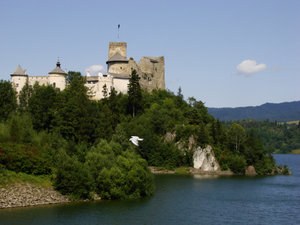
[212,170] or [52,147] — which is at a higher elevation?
[52,147]

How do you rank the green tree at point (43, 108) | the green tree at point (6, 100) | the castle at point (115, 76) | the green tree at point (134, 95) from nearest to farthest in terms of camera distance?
the green tree at point (43, 108), the green tree at point (6, 100), the castle at point (115, 76), the green tree at point (134, 95)

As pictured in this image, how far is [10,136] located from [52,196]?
31.2 feet

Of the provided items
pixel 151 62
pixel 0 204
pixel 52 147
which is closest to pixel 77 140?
pixel 52 147

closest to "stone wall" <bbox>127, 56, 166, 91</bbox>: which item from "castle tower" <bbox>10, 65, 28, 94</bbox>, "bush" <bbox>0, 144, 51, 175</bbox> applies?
"castle tower" <bbox>10, 65, 28, 94</bbox>

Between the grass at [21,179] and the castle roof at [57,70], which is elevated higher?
the castle roof at [57,70]

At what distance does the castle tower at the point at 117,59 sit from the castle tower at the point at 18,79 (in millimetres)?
15739

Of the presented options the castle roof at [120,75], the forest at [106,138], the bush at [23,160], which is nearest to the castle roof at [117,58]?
the castle roof at [120,75]

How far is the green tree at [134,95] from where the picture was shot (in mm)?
71188

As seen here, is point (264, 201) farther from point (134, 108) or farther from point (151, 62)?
point (151, 62)

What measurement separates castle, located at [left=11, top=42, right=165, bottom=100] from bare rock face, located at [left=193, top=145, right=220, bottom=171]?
17050 mm

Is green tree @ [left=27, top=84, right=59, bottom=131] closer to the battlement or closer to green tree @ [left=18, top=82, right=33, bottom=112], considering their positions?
green tree @ [left=18, top=82, right=33, bottom=112]

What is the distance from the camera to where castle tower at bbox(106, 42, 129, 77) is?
80.2 m

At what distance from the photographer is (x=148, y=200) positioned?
42750 millimetres

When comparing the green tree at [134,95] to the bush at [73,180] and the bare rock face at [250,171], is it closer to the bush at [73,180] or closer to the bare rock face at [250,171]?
the bare rock face at [250,171]
